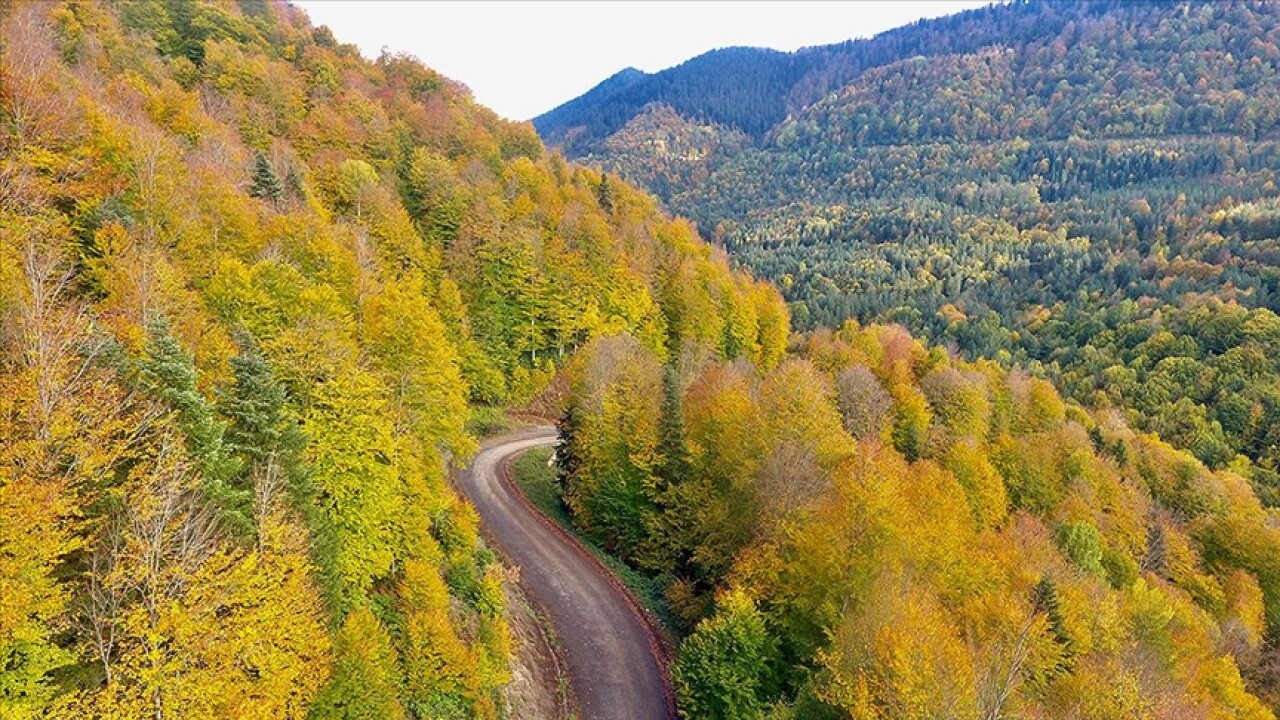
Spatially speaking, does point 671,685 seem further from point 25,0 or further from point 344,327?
point 25,0

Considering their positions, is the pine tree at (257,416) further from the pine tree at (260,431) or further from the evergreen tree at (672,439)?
the evergreen tree at (672,439)

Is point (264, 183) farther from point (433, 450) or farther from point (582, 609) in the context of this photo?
point (582, 609)

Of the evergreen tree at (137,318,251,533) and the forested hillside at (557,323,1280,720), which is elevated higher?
the evergreen tree at (137,318,251,533)

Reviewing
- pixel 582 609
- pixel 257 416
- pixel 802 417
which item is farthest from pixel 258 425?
pixel 802 417

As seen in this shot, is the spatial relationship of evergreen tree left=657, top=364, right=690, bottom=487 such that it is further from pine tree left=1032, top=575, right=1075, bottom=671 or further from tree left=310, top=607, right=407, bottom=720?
tree left=310, top=607, right=407, bottom=720

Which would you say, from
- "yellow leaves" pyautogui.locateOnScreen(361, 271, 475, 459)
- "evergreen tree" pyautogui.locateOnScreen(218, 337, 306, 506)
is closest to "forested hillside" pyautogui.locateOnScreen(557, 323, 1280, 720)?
"yellow leaves" pyautogui.locateOnScreen(361, 271, 475, 459)

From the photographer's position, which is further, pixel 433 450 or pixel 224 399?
pixel 433 450

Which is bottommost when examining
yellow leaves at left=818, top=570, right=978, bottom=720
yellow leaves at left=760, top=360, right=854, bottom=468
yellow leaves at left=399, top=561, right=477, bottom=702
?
yellow leaves at left=818, top=570, right=978, bottom=720
